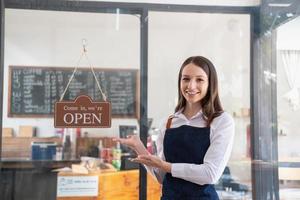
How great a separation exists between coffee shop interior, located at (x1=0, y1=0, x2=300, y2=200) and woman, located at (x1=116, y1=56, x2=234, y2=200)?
0.91 meters

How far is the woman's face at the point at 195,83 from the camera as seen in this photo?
65.2 inches

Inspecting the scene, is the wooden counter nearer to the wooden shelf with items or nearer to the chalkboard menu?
the wooden shelf with items

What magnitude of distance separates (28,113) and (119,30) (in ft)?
3.13

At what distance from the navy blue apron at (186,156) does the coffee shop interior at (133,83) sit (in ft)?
3.05

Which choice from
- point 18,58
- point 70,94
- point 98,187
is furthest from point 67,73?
point 98,187

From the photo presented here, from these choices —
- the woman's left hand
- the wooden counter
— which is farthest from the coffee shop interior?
the woman's left hand

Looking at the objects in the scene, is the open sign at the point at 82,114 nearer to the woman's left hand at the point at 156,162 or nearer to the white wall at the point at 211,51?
the white wall at the point at 211,51

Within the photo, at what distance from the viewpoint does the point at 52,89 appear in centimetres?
265

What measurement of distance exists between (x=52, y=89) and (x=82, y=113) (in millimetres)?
332

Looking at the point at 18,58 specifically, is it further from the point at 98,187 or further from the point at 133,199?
the point at 133,199

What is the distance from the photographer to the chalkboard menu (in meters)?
2.63

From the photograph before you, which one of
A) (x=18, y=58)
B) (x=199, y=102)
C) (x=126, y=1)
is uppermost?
(x=126, y=1)

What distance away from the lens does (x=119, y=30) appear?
276 cm

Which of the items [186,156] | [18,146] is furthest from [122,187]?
[186,156]
